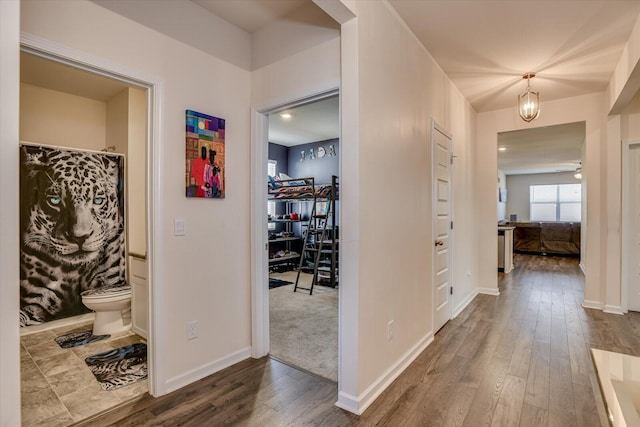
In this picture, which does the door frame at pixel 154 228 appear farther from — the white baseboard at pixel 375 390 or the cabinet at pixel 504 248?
the cabinet at pixel 504 248

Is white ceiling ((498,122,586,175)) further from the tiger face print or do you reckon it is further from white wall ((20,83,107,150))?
white wall ((20,83,107,150))

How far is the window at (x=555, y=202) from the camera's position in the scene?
10844mm

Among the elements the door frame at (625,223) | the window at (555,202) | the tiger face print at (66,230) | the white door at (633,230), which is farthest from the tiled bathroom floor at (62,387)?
the window at (555,202)

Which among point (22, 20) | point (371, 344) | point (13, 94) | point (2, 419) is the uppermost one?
point (22, 20)

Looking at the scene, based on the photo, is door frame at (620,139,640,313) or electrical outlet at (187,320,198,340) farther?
door frame at (620,139,640,313)

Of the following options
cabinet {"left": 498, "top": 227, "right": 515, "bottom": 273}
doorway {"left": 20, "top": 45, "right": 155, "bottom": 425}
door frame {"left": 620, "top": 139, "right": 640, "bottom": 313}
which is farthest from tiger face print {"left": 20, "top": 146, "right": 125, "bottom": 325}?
cabinet {"left": 498, "top": 227, "right": 515, "bottom": 273}

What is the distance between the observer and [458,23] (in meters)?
2.47

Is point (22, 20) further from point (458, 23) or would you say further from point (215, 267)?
point (458, 23)

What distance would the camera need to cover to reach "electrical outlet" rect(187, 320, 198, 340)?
7.29 ft

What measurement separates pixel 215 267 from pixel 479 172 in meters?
4.04

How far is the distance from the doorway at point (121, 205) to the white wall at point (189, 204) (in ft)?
0.34

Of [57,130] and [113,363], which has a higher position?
[57,130]

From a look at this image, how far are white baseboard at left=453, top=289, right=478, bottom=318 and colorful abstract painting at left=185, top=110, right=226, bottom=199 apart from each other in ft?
9.66

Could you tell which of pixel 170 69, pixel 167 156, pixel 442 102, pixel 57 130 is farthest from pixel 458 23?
pixel 57 130
